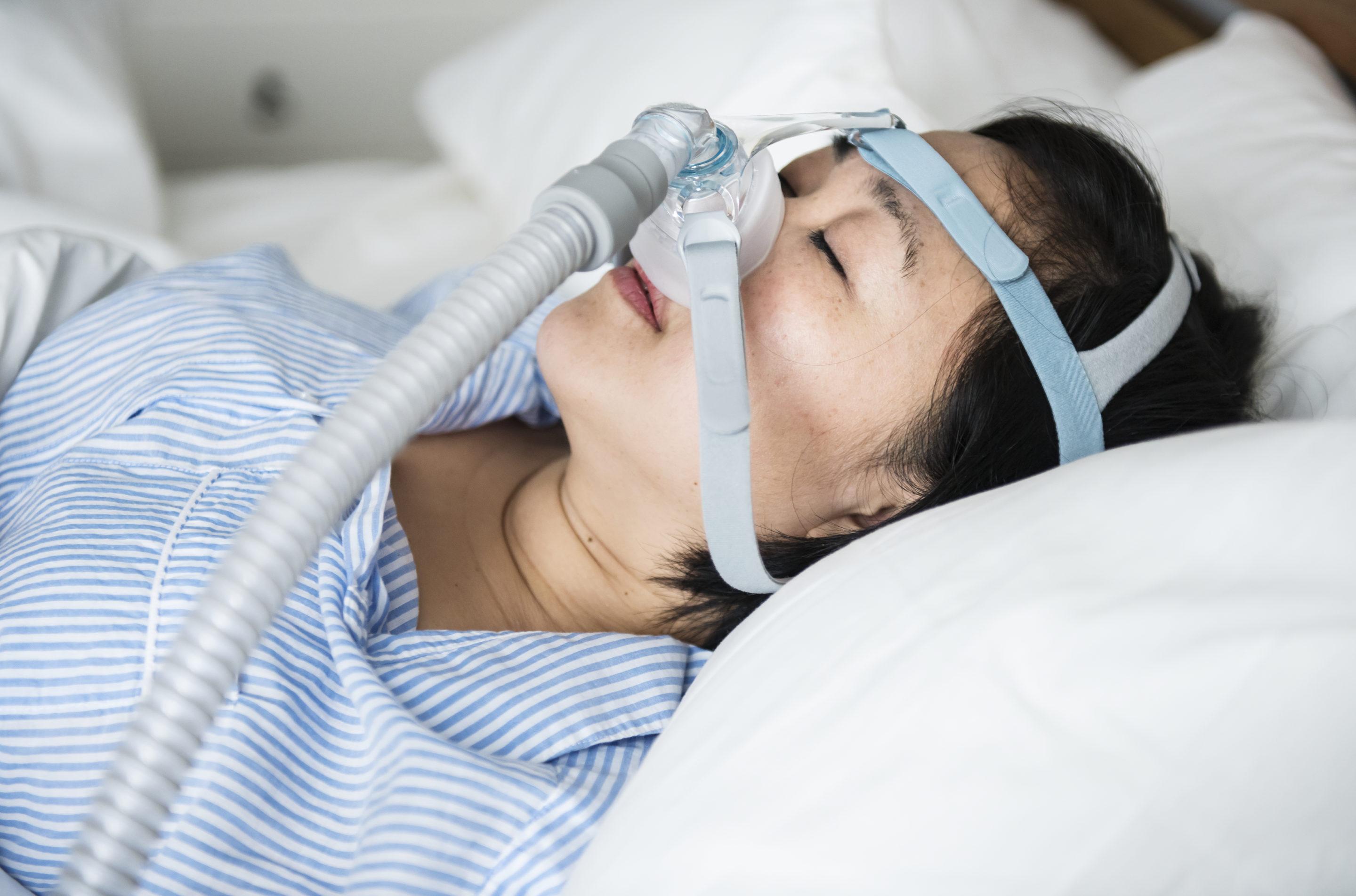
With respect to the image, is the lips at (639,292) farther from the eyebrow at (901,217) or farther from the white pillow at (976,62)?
the white pillow at (976,62)

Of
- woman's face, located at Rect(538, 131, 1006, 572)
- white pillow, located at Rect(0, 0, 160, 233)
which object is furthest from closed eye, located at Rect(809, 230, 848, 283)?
white pillow, located at Rect(0, 0, 160, 233)

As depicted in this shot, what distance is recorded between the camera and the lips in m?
0.85

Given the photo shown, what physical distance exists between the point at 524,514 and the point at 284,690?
0.34m

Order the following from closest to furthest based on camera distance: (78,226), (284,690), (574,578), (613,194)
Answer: (613,194) → (284,690) → (574,578) → (78,226)

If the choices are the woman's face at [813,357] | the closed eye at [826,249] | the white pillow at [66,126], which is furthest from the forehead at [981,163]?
the white pillow at [66,126]

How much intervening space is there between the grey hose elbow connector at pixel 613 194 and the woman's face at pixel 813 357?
0.16m

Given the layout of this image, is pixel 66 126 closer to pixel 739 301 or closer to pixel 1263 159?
pixel 739 301

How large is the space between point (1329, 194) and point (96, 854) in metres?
1.16

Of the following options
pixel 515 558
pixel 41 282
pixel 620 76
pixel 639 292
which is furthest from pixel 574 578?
pixel 620 76

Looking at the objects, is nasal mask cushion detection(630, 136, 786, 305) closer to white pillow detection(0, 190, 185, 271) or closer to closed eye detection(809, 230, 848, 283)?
closed eye detection(809, 230, 848, 283)

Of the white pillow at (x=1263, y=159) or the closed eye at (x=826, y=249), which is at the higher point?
the closed eye at (x=826, y=249)

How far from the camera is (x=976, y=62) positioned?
1.30 meters

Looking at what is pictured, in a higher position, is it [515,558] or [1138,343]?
[1138,343]

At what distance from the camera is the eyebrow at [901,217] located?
784 mm
